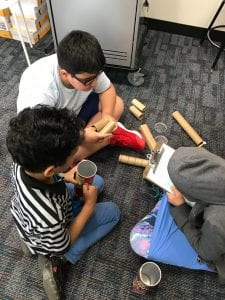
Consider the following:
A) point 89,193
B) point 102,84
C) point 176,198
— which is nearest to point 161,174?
point 176,198

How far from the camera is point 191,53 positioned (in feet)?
7.01

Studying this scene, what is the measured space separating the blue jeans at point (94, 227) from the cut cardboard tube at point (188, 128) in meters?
0.64

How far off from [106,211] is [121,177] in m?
0.27

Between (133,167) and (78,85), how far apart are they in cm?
60

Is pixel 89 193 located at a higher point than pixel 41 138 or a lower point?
lower

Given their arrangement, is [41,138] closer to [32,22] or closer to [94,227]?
[94,227]

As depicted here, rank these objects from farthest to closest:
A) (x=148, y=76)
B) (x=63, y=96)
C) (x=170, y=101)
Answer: (x=148, y=76) < (x=170, y=101) < (x=63, y=96)

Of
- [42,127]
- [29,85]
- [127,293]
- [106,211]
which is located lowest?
[127,293]

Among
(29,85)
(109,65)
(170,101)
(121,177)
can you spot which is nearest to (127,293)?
(121,177)

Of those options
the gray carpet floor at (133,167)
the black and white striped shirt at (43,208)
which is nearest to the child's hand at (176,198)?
the gray carpet floor at (133,167)

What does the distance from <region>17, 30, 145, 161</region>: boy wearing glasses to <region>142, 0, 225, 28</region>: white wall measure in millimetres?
998

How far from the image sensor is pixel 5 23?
2002 mm

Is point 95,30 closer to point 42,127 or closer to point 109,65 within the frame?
point 109,65

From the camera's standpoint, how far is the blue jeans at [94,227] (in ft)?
3.68
